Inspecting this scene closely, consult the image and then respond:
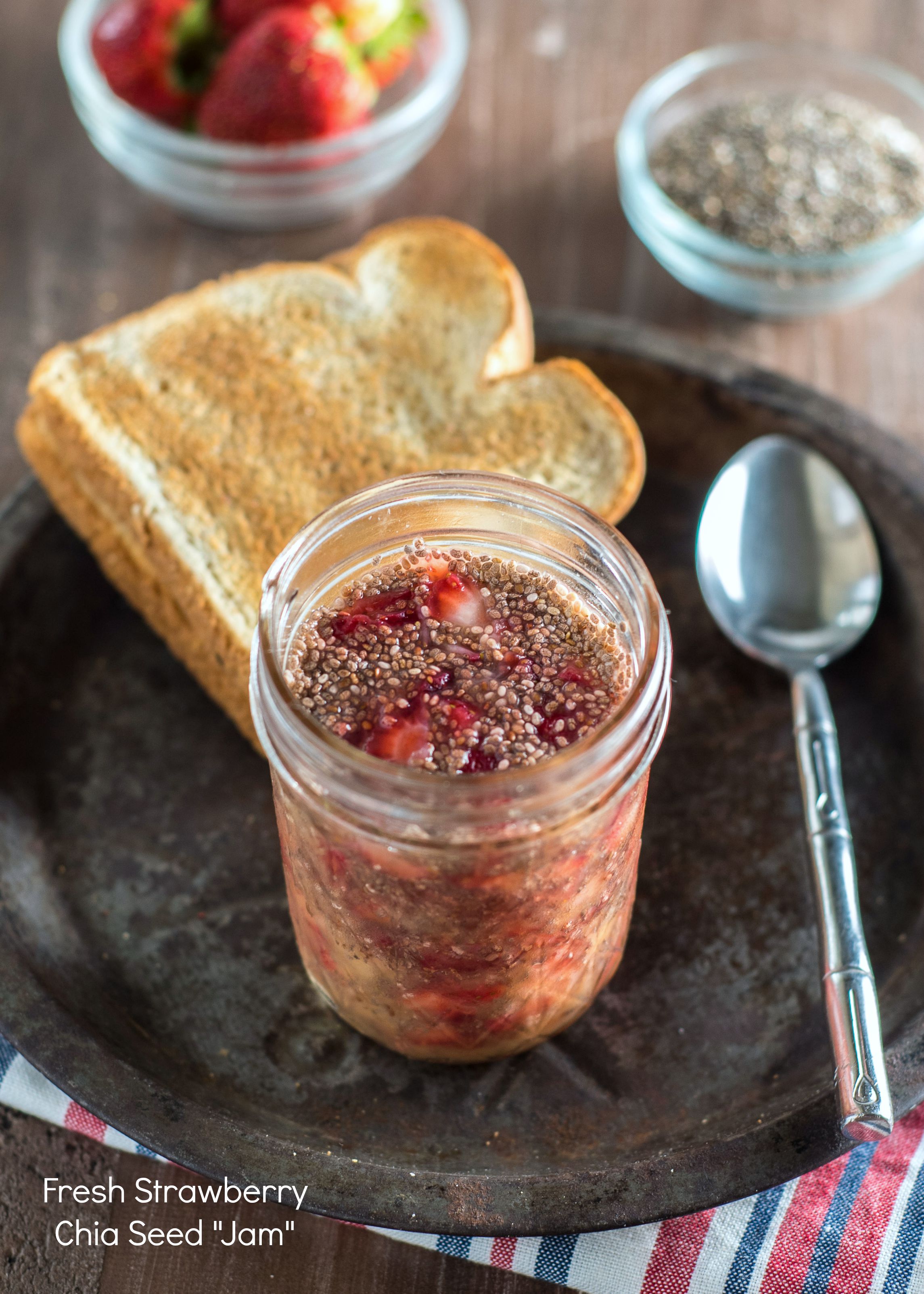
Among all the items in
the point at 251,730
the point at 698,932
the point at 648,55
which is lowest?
the point at 698,932

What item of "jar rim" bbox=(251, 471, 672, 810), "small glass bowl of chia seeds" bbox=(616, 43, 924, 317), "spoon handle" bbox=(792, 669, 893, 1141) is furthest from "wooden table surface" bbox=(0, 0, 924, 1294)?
"jar rim" bbox=(251, 471, 672, 810)

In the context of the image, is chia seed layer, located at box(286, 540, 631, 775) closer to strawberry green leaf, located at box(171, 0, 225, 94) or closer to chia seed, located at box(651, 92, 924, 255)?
chia seed, located at box(651, 92, 924, 255)

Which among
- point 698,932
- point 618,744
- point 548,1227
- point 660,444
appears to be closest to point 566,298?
point 660,444

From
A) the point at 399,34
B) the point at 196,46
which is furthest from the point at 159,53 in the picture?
the point at 399,34

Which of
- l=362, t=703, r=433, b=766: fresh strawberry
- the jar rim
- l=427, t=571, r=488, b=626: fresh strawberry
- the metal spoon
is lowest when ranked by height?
the metal spoon

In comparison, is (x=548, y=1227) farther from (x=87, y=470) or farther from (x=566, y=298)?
(x=566, y=298)

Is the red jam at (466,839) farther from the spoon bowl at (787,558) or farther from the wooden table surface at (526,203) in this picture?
the wooden table surface at (526,203)

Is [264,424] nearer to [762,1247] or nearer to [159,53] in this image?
[159,53]
